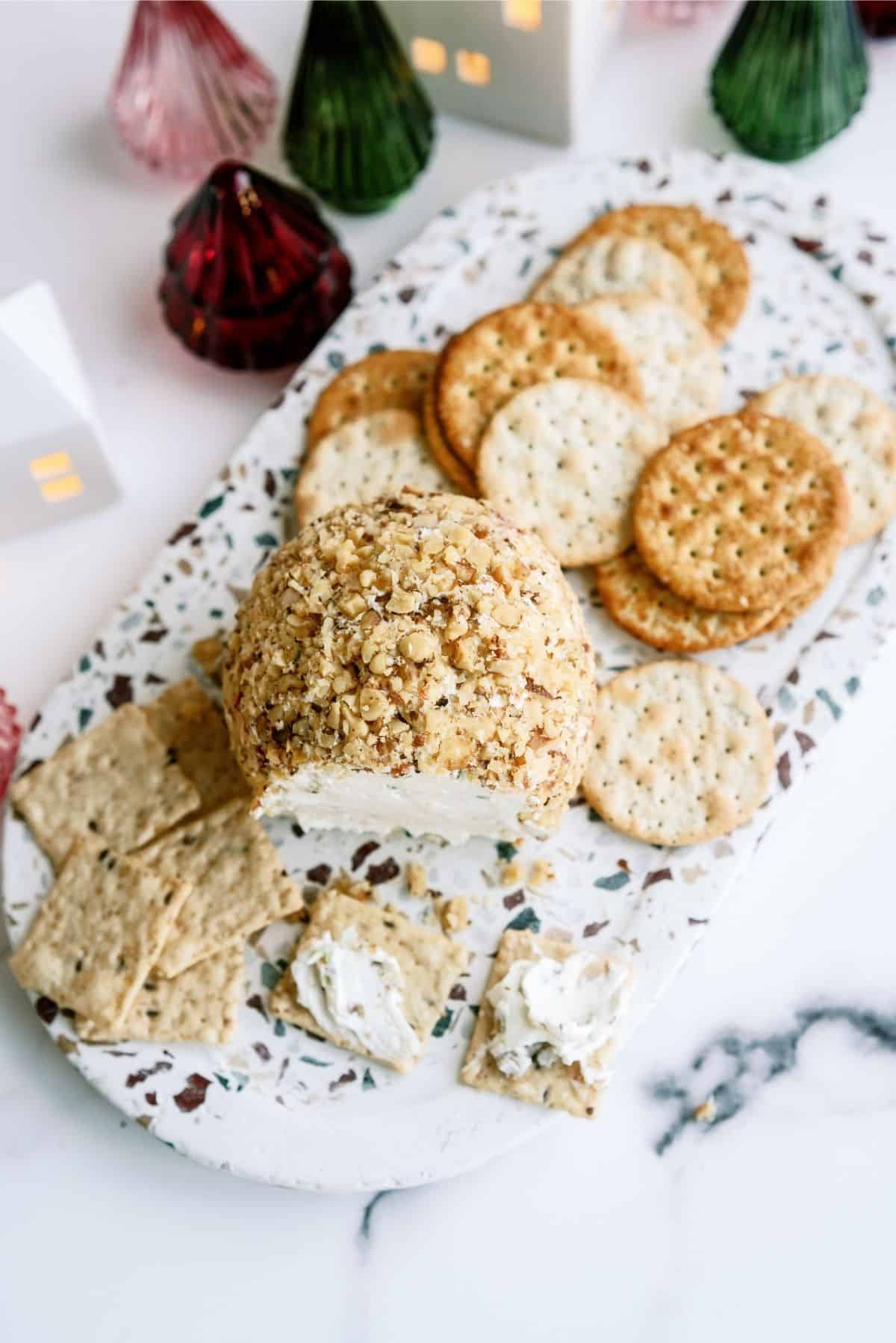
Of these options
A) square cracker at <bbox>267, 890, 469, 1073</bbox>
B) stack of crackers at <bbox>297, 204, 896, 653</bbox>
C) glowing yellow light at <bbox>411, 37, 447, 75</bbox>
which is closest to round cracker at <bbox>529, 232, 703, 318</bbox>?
stack of crackers at <bbox>297, 204, 896, 653</bbox>

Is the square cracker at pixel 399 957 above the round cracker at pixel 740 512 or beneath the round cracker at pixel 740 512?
beneath

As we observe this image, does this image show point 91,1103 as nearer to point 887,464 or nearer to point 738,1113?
point 738,1113

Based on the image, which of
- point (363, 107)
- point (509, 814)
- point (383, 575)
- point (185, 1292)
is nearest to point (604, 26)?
point (363, 107)

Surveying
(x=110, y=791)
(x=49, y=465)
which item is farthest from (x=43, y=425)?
(x=110, y=791)

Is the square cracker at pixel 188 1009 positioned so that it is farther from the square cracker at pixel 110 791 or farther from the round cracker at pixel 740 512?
the round cracker at pixel 740 512

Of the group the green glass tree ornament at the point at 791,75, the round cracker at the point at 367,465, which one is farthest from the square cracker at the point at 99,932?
the green glass tree ornament at the point at 791,75

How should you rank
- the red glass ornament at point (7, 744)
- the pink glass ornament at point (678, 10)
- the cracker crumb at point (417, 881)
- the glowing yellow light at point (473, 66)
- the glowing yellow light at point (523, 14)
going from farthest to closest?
1. the pink glass ornament at point (678, 10)
2. the glowing yellow light at point (473, 66)
3. the glowing yellow light at point (523, 14)
4. the red glass ornament at point (7, 744)
5. the cracker crumb at point (417, 881)

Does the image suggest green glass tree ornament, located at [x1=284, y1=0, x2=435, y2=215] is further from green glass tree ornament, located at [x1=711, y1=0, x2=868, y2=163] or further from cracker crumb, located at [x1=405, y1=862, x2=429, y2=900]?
cracker crumb, located at [x1=405, y1=862, x2=429, y2=900]
